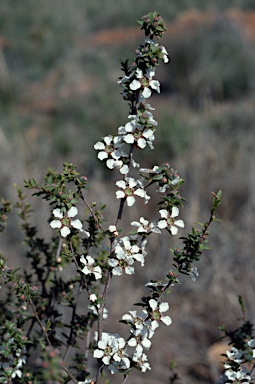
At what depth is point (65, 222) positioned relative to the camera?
5.50 feet

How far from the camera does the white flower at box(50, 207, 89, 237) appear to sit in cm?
164

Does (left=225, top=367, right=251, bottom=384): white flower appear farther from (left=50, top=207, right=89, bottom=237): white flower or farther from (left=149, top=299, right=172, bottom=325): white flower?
(left=50, top=207, right=89, bottom=237): white flower

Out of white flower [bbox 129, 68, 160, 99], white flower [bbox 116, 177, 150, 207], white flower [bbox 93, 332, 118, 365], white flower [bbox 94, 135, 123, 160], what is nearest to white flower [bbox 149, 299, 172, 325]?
white flower [bbox 93, 332, 118, 365]

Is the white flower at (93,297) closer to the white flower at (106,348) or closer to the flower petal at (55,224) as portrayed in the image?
the white flower at (106,348)

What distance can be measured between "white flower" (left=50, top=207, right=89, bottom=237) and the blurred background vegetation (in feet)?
8.42

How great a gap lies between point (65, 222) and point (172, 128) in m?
5.86

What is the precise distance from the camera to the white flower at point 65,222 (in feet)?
5.39

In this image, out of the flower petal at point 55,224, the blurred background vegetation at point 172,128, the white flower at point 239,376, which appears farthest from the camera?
the blurred background vegetation at point 172,128

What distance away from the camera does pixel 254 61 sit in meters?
10.5

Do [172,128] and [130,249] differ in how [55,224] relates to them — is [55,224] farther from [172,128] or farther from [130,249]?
[172,128]

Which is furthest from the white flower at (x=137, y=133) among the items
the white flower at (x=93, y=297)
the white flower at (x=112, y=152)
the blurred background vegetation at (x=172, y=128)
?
the blurred background vegetation at (x=172, y=128)

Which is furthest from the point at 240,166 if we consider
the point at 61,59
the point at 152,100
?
the point at 61,59

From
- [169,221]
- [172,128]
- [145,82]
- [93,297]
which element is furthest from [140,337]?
[172,128]

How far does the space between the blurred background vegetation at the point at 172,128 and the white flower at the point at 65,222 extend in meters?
2.57
